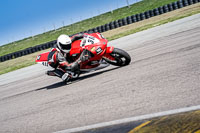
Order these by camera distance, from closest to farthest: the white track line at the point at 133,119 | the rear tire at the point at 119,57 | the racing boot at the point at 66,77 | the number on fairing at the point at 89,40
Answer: the white track line at the point at 133,119 → the rear tire at the point at 119,57 → the number on fairing at the point at 89,40 → the racing boot at the point at 66,77

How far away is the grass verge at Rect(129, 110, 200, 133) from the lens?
130 inches

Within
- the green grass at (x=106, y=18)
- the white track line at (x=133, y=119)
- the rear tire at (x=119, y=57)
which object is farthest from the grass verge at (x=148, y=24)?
the white track line at (x=133, y=119)

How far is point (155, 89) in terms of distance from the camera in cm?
516

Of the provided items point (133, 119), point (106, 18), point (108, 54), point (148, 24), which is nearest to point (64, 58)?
point (108, 54)

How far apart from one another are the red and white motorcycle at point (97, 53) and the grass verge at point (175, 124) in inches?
169

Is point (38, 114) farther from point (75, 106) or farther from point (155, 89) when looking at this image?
point (155, 89)

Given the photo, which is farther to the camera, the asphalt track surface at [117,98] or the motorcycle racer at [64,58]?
the motorcycle racer at [64,58]

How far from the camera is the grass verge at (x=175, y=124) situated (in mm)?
3295

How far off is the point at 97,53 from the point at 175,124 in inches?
184

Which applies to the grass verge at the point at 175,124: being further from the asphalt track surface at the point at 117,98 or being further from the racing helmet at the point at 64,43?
the racing helmet at the point at 64,43

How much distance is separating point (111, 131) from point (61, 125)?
132 cm

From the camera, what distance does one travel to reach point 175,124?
11.5ft

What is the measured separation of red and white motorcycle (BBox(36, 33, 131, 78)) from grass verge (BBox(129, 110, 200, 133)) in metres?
4.29

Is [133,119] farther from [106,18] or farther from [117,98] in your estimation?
[106,18]
